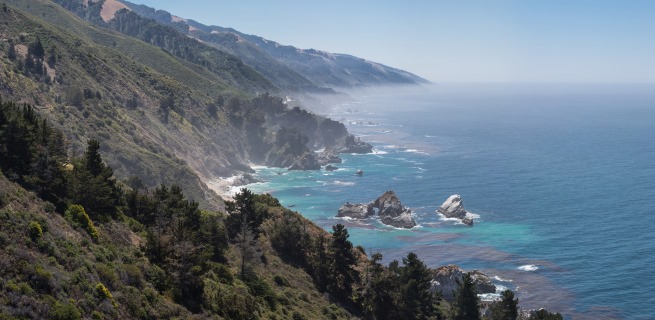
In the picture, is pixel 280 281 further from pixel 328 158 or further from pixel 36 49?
pixel 328 158

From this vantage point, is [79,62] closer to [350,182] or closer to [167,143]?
[167,143]

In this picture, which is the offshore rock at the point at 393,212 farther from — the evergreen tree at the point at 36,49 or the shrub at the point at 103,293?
the shrub at the point at 103,293

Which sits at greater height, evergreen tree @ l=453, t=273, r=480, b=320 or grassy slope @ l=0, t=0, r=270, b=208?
grassy slope @ l=0, t=0, r=270, b=208

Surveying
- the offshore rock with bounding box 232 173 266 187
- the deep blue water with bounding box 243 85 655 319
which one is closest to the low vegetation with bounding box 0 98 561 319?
the deep blue water with bounding box 243 85 655 319

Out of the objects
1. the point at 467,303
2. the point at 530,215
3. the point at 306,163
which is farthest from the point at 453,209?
the point at 306,163

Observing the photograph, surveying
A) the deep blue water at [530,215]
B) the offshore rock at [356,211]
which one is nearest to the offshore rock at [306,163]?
the deep blue water at [530,215]

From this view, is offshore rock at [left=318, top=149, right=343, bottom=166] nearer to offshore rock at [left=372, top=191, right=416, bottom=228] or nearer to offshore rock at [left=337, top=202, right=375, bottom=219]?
offshore rock at [left=337, top=202, right=375, bottom=219]
